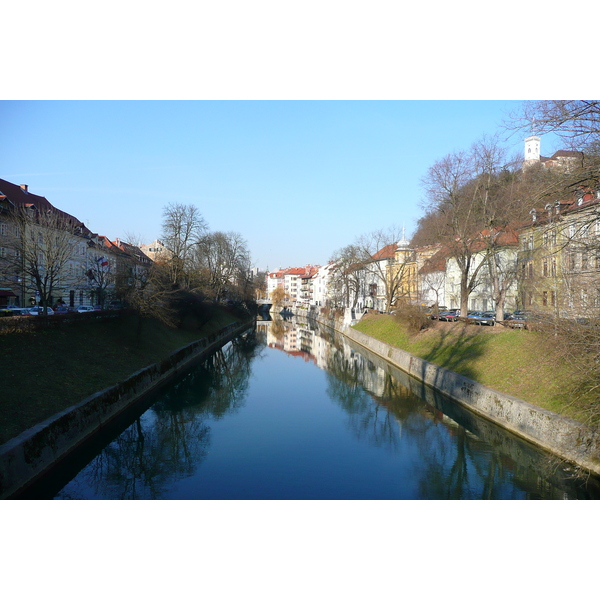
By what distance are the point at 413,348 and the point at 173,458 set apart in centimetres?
1814

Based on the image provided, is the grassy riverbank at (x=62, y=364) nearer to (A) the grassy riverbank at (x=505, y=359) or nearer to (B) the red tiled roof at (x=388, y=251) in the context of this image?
(A) the grassy riverbank at (x=505, y=359)

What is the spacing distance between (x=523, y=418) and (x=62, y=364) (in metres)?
13.8

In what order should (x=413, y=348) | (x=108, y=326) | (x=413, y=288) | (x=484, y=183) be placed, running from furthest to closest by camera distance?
(x=413, y=288) → (x=413, y=348) → (x=484, y=183) → (x=108, y=326)

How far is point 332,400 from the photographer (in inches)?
820

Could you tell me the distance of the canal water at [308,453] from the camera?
10.5 metres

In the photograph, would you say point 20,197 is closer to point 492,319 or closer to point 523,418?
point 492,319

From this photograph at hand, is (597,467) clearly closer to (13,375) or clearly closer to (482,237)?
(13,375)

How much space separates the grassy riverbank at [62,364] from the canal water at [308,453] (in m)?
1.44

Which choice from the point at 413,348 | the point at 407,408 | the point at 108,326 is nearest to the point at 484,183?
the point at 413,348

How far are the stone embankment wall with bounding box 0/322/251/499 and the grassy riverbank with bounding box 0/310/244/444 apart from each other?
0.99 feet

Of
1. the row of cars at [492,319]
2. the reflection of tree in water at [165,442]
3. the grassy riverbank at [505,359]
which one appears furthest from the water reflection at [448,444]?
the reflection of tree in water at [165,442]

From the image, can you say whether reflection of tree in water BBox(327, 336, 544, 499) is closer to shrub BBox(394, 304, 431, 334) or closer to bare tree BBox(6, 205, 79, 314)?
shrub BBox(394, 304, 431, 334)

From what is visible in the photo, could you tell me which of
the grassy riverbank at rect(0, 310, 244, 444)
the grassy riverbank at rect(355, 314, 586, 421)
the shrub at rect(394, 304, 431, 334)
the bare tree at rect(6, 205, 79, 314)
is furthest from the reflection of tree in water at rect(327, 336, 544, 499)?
the bare tree at rect(6, 205, 79, 314)

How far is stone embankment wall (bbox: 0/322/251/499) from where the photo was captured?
9.29 meters
